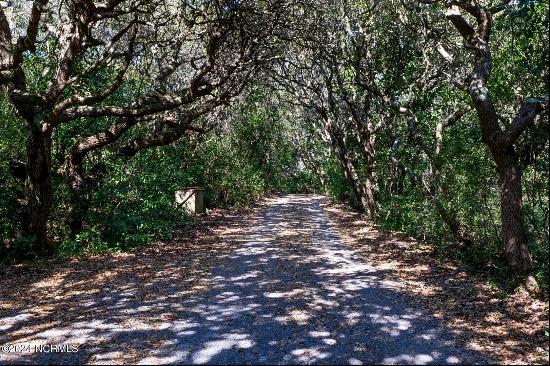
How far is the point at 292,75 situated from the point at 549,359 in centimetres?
1843

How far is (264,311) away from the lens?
644 cm

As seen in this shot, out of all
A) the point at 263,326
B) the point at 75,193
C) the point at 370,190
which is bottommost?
the point at 263,326

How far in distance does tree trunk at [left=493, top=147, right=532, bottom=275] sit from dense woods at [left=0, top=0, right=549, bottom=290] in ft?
0.06

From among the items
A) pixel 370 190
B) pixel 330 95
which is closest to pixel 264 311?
pixel 370 190

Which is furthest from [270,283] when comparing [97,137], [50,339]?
[97,137]

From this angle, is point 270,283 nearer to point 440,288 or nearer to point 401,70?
point 440,288

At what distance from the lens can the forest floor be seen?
5.00 meters

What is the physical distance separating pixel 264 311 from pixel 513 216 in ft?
13.7

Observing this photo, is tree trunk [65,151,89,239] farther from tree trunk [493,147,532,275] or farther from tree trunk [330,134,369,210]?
tree trunk [330,134,369,210]

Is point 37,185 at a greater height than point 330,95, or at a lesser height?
lesser

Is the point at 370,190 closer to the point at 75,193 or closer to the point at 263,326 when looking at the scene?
the point at 75,193

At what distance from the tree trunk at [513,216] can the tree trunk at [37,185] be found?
878 centimetres

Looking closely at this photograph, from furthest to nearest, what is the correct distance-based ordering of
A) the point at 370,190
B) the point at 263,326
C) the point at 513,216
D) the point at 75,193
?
the point at 370,190 < the point at 75,193 < the point at 513,216 < the point at 263,326

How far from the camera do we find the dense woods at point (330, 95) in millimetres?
7586
